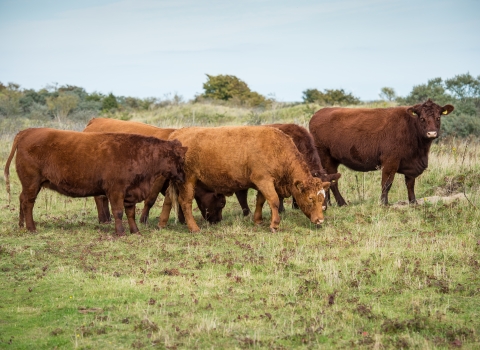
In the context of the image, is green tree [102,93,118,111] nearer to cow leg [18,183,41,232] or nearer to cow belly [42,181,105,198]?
cow leg [18,183,41,232]

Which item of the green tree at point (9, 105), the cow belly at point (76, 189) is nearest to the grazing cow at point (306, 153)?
the cow belly at point (76, 189)

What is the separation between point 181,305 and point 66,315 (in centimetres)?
122

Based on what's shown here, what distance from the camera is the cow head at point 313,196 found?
11.3 metres

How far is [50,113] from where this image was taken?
42.9m

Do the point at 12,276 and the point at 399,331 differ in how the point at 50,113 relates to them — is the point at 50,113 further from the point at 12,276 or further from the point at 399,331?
the point at 399,331

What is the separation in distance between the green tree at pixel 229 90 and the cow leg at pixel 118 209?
38983 millimetres

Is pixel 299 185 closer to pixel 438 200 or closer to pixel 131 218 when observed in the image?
pixel 131 218

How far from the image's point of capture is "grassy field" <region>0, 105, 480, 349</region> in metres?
6.56

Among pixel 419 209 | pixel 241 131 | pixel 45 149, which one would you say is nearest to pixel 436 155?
pixel 419 209

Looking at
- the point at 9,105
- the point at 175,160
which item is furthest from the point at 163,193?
the point at 9,105

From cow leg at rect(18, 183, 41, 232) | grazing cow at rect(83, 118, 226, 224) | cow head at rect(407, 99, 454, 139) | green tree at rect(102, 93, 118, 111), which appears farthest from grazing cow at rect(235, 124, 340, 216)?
green tree at rect(102, 93, 118, 111)

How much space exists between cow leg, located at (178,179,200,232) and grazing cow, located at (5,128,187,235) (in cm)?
36

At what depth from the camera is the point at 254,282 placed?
27.2 feet

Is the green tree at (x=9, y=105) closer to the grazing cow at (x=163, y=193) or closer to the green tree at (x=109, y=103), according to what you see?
the green tree at (x=109, y=103)
